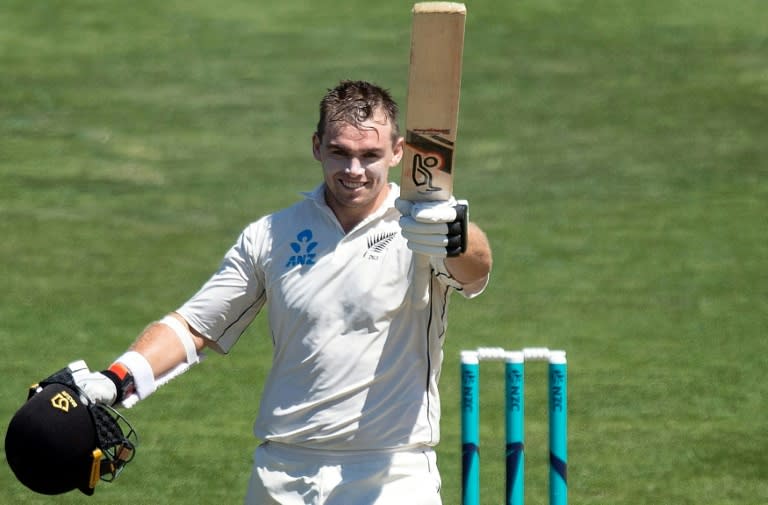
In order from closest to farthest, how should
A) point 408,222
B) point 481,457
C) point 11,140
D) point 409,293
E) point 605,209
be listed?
point 408,222
point 409,293
point 481,457
point 605,209
point 11,140

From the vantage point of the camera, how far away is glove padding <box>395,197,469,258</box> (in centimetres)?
432

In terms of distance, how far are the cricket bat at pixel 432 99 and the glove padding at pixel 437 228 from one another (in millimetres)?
68

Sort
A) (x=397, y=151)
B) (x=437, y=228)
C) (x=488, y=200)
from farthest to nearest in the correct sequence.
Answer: (x=488, y=200), (x=397, y=151), (x=437, y=228)

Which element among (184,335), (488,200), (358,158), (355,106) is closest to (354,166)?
(358,158)

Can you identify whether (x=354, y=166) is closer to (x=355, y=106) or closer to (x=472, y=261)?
(x=355, y=106)

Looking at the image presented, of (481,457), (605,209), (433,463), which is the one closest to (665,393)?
(481,457)

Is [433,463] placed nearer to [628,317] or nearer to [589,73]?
[628,317]

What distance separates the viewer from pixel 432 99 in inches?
171

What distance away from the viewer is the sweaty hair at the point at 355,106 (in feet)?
15.3

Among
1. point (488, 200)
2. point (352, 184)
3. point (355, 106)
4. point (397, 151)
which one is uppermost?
point (488, 200)

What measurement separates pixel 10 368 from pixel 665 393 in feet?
13.4

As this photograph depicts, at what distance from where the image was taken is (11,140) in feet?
46.0

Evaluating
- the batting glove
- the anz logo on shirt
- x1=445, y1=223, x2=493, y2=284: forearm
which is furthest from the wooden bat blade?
the batting glove

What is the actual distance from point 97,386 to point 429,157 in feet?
4.05
